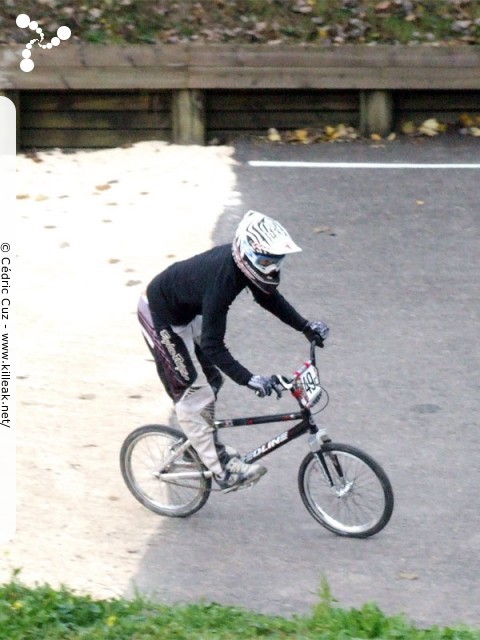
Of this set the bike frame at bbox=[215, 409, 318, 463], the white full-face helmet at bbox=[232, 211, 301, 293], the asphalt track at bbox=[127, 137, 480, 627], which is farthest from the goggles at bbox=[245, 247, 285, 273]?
the asphalt track at bbox=[127, 137, 480, 627]

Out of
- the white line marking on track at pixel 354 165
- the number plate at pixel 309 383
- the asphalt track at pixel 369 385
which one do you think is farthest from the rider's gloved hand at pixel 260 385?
the white line marking on track at pixel 354 165

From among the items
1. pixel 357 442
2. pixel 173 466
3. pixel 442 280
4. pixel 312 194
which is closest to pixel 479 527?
pixel 357 442

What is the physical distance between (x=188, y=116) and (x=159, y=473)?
644 centimetres

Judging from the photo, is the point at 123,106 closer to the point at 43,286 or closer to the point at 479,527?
the point at 43,286

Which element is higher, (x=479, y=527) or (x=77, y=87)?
(x=77, y=87)

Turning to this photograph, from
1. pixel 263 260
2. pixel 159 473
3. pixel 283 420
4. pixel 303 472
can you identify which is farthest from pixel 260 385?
pixel 159 473

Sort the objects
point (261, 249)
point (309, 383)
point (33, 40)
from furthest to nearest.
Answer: point (33, 40) < point (309, 383) < point (261, 249)

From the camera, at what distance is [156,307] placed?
6328mm

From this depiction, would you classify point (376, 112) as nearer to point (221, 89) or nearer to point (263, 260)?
point (221, 89)

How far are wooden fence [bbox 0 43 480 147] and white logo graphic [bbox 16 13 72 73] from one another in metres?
0.08

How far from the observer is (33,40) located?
515 inches

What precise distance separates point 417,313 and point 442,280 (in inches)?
25.2

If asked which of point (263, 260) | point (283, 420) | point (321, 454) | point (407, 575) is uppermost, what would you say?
point (263, 260)

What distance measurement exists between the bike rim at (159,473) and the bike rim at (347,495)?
669 mm
